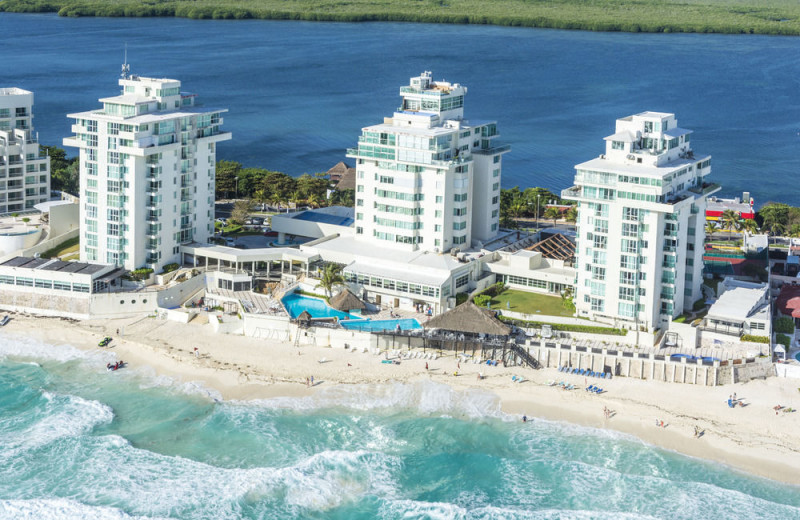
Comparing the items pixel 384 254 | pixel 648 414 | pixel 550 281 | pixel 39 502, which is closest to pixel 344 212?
pixel 384 254

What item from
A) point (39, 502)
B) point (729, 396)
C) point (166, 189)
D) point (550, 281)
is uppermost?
point (166, 189)

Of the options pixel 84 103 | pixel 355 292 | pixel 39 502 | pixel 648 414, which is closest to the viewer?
pixel 39 502

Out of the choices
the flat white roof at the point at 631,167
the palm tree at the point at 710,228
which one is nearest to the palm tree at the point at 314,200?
the palm tree at the point at 710,228

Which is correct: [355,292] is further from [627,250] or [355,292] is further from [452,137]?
[627,250]

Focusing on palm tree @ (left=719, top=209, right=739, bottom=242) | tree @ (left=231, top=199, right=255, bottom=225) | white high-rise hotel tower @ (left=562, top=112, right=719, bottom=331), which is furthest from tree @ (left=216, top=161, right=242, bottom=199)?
palm tree @ (left=719, top=209, right=739, bottom=242)

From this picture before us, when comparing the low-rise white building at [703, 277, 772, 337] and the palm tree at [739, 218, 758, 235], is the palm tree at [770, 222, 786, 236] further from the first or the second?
the low-rise white building at [703, 277, 772, 337]

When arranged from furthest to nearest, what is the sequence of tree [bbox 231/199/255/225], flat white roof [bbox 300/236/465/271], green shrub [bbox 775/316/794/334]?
tree [bbox 231/199/255/225] → flat white roof [bbox 300/236/465/271] → green shrub [bbox 775/316/794/334]

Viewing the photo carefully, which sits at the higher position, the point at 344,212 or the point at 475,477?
the point at 344,212
